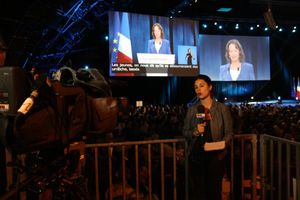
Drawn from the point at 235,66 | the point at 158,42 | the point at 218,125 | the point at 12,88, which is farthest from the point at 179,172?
the point at 235,66

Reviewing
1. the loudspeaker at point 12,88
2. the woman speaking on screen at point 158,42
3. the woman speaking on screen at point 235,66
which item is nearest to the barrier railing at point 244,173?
the loudspeaker at point 12,88

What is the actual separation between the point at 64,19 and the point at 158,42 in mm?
3074

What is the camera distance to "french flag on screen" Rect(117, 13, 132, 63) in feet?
32.0

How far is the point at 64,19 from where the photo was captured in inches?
360

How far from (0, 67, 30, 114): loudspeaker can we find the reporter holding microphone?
1.53 metres

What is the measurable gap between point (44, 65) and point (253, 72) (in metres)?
8.07

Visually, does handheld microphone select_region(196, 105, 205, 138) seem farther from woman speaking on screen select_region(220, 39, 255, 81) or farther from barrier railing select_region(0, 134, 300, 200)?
woman speaking on screen select_region(220, 39, 255, 81)

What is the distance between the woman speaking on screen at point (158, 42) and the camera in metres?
10.5

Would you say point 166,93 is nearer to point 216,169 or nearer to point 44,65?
point 44,65

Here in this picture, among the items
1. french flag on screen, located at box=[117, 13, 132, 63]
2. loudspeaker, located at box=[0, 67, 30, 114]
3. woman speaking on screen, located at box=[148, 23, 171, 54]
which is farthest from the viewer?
Answer: woman speaking on screen, located at box=[148, 23, 171, 54]

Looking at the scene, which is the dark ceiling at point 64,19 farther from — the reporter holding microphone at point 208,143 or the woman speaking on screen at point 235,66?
the reporter holding microphone at point 208,143

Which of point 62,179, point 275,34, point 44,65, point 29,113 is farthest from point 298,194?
point 275,34

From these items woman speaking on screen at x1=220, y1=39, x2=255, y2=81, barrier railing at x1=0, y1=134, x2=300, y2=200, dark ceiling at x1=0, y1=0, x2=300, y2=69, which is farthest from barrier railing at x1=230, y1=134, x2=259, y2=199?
woman speaking on screen at x1=220, y1=39, x2=255, y2=81

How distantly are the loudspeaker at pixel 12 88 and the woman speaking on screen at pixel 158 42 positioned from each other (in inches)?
368
